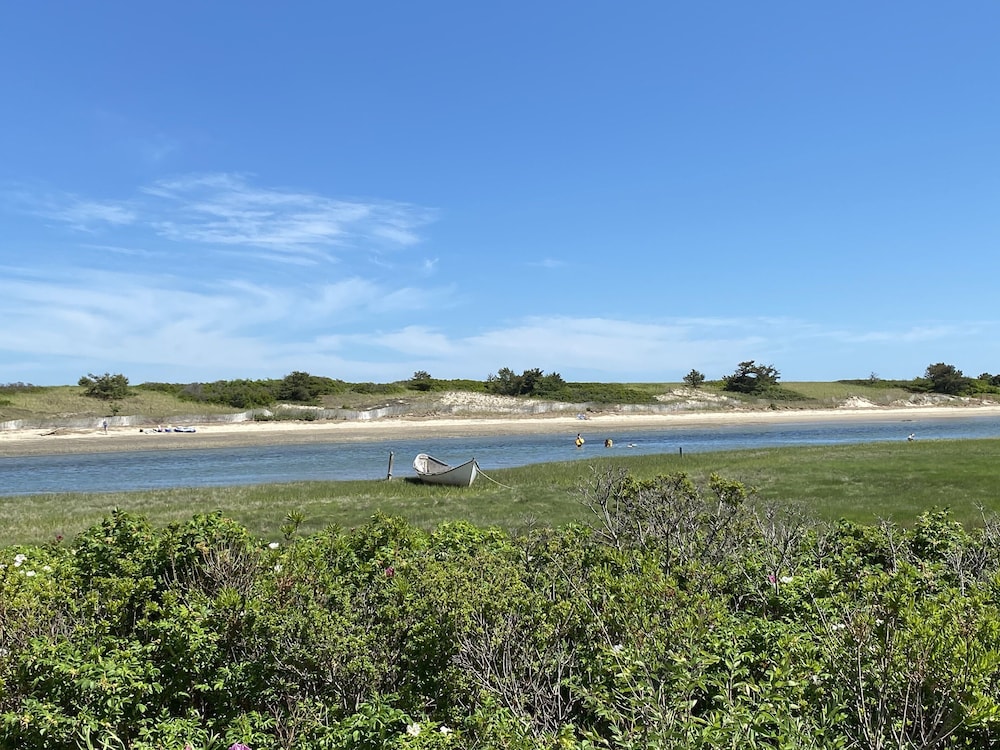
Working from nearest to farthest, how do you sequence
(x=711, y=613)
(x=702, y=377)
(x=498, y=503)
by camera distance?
1. (x=711, y=613)
2. (x=498, y=503)
3. (x=702, y=377)

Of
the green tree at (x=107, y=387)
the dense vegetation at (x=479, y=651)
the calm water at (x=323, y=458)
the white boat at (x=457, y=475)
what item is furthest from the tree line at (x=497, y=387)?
the dense vegetation at (x=479, y=651)

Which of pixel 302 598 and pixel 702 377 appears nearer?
pixel 302 598

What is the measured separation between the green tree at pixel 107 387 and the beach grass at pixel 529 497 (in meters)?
52.6

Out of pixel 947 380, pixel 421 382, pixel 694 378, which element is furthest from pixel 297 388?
pixel 947 380

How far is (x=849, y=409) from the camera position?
88.2 meters

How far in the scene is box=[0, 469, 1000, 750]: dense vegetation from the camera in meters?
3.16

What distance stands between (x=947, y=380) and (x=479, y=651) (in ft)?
385

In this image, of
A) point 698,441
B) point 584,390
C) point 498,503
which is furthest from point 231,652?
point 584,390

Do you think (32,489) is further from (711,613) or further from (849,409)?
(849,409)

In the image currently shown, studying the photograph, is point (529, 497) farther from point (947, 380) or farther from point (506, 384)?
point (947, 380)

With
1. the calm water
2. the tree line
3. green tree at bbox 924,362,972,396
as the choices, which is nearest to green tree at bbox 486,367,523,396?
the tree line

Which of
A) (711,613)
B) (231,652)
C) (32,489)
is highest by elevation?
(711,613)

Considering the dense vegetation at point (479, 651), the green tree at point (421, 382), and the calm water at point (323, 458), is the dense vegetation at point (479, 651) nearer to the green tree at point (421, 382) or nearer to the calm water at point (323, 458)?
the calm water at point (323, 458)

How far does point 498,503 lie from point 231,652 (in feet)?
45.3
